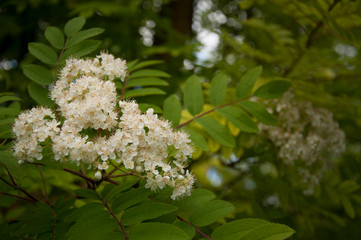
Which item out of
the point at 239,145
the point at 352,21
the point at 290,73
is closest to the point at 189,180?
the point at 239,145

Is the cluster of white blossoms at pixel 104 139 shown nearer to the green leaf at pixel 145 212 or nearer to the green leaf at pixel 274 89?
the green leaf at pixel 145 212

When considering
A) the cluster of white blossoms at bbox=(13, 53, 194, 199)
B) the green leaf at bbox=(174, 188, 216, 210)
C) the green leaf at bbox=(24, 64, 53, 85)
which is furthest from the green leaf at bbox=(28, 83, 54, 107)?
the green leaf at bbox=(174, 188, 216, 210)

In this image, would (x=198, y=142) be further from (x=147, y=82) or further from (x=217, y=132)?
(x=147, y=82)

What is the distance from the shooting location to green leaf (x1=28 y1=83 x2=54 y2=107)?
164 cm

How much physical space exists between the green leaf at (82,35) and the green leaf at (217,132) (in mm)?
724

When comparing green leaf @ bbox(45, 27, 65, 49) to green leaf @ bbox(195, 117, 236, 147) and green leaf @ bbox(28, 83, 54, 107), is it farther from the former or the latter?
green leaf @ bbox(195, 117, 236, 147)

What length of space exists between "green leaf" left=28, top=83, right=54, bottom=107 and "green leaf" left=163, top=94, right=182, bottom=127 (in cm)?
59

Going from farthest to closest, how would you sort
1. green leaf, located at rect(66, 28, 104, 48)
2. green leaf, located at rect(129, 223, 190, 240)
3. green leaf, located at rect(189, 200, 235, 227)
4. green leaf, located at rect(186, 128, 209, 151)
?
green leaf, located at rect(66, 28, 104, 48) → green leaf, located at rect(186, 128, 209, 151) → green leaf, located at rect(189, 200, 235, 227) → green leaf, located at rect(129, 223, 190, 240)

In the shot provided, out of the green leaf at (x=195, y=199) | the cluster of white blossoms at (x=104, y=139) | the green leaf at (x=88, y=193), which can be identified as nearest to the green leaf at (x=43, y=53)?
the cluster of white blossoms at (x=104, y=139)

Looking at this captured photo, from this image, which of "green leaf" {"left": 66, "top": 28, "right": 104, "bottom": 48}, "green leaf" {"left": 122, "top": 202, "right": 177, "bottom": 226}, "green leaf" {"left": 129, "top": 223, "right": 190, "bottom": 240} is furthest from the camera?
"green leaf" {"left": 66, "top": 28, "right": 104, "bottom": 48}

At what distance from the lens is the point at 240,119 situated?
1800 millimetres

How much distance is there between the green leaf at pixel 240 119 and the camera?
68.6 inches

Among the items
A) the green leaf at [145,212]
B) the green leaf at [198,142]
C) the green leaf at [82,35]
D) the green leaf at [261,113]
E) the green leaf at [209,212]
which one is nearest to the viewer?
the green leaf at [145,212]

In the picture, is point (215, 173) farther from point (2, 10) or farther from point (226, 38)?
point (2, 10)
